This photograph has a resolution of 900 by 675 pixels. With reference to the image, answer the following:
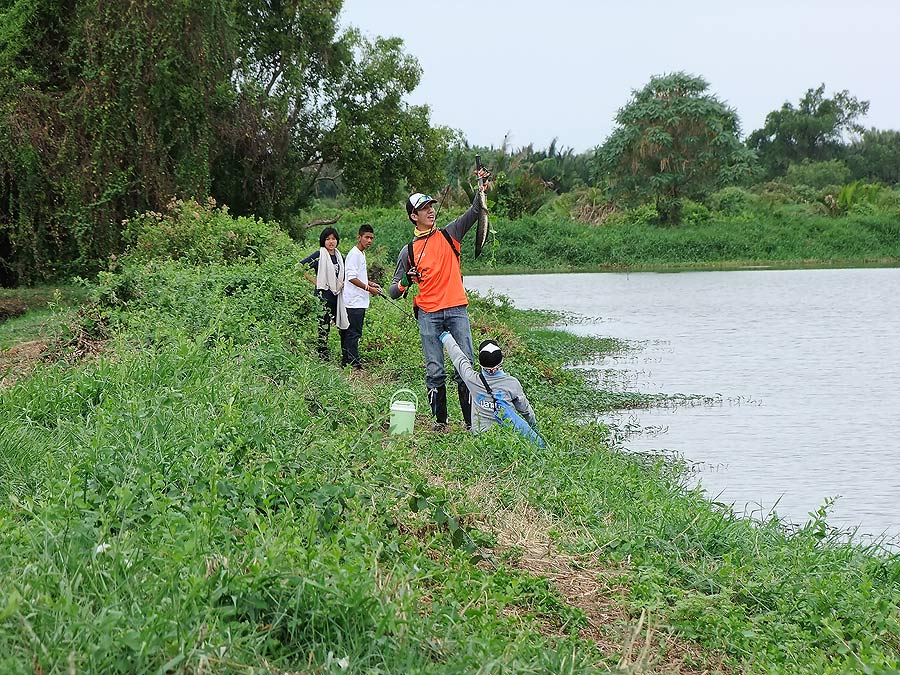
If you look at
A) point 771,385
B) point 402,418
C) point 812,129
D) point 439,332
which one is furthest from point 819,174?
point 402,418

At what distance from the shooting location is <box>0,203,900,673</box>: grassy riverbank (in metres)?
4.13

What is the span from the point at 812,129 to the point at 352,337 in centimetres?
7189

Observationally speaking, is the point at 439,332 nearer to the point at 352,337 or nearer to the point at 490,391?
the point at 490,391

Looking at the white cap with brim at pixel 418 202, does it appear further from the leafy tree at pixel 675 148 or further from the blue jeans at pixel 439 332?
the leafy tree at pixel 675 148

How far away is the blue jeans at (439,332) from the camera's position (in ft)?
30.9

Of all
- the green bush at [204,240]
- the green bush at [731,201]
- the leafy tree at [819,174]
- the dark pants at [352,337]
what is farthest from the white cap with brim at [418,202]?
the leafy tree at [819,174]

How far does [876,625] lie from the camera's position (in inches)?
230

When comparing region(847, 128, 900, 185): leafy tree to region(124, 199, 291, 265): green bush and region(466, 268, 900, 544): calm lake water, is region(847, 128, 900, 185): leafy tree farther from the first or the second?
region(124, 199, 291, 265): green bush

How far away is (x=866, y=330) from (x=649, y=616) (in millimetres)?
20170

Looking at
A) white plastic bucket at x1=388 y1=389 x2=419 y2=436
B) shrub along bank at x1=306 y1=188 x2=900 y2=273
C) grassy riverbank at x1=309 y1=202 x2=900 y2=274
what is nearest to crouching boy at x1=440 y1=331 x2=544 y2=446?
white plastic bucket at x1=388 y1=389 x2=419 y2=436

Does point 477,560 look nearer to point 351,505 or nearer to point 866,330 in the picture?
point 351,505

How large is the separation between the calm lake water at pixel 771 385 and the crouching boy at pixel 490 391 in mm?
1857

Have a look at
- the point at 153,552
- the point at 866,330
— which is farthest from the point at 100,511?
the point at 866,330

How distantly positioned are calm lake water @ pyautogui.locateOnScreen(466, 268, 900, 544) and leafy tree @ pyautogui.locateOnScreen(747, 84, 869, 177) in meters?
45.0
